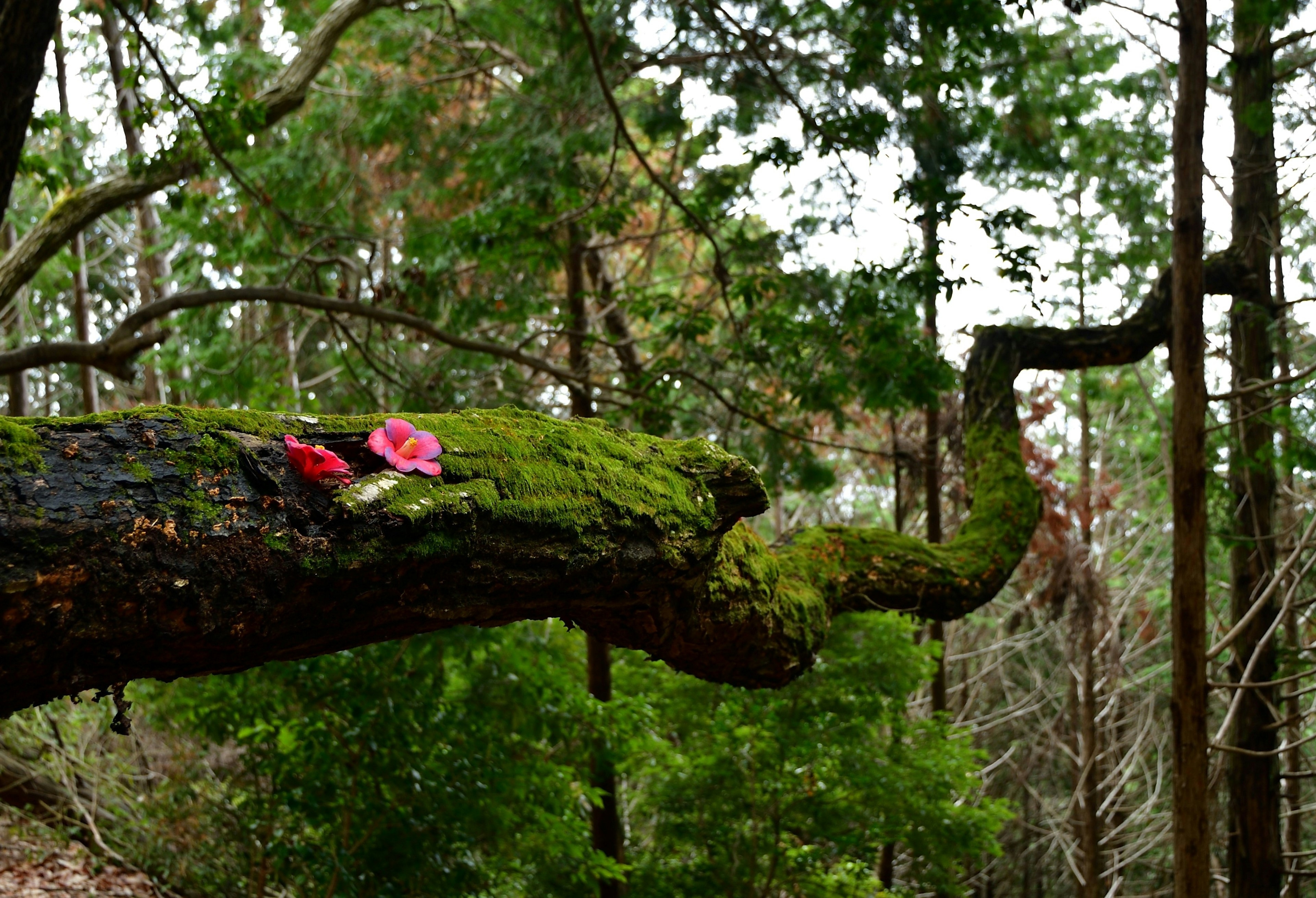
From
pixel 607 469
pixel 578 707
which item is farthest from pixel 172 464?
pixel 578 707

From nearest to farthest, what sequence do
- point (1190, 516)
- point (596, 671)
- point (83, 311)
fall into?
1. point (1190, 516)
2. point (596, 671)
3. point (83, 311)

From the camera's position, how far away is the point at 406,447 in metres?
1.47

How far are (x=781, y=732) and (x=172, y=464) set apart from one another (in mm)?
5483

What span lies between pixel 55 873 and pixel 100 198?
3.67 metres

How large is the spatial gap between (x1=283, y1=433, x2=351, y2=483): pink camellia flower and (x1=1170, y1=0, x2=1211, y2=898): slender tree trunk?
4.09 m

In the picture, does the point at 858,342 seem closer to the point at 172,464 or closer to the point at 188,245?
the point at 172,464

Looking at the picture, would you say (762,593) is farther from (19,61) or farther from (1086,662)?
(1086,662)

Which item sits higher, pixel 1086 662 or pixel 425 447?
pixel 425 447

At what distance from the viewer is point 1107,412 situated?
1466 cm

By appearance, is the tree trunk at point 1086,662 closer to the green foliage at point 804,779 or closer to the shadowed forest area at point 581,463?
the shadowed forest area at point 581,463

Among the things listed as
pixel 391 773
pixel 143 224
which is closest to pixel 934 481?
pixel 391 773

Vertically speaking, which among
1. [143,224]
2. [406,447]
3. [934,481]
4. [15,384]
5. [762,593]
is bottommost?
[762,593]

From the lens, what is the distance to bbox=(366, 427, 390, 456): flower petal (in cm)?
144

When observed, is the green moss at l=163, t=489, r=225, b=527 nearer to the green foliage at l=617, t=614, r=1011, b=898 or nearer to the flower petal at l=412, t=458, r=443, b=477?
the flower petal at l=412, t=458, r=443, b=477
